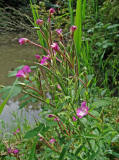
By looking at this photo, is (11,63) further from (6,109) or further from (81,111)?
(81,111)

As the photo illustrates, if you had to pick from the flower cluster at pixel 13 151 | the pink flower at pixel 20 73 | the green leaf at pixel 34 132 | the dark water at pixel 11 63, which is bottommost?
the dark water at pixel 11 63

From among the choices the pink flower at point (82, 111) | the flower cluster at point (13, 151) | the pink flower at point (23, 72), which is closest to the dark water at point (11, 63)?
the flower cluster at point (13, 151)

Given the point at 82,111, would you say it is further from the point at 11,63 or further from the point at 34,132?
the point at 11,63

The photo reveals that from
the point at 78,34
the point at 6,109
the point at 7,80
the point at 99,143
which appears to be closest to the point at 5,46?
the point at 7,80

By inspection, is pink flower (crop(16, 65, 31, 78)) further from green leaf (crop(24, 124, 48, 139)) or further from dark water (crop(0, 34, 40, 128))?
dark water (crop(0, 34, 40, 128))

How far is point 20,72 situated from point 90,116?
0.34 meters

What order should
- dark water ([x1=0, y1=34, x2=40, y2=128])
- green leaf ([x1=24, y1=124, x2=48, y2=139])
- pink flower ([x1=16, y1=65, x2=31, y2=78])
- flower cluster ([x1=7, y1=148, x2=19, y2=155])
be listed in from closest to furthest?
1. green leaf ([x1=24, y1=124, x2=48, y2=139])
2. pink flower ([x1=16, y1=65, x2=31, y2=78])
3. flower cluster ([x1=7, y1=148, x2=19, y2=155])
4. dark water ([x1=0, y1=34, x2=40, y2=128])

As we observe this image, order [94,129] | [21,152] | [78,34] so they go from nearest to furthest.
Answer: [94,129]
[78,34]
[21,152]

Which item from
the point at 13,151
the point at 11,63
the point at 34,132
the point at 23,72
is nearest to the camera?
the point at 34,132

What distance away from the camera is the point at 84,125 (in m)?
0.73

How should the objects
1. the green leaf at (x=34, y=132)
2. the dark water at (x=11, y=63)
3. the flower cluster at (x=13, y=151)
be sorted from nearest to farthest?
the green leaf at (x=34, y=132), the flower cluster at (x=13, y=151), the dark water at (x=11, y=63)

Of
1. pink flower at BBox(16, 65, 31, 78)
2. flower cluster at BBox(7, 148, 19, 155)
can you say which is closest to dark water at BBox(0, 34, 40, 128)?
flower cluster at BBox(7, 148, 19, 155)

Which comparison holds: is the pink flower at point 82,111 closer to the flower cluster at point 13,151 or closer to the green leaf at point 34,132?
the green leaf at point 34,132

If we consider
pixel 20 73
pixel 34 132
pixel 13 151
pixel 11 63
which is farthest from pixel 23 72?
pixel 11 63
